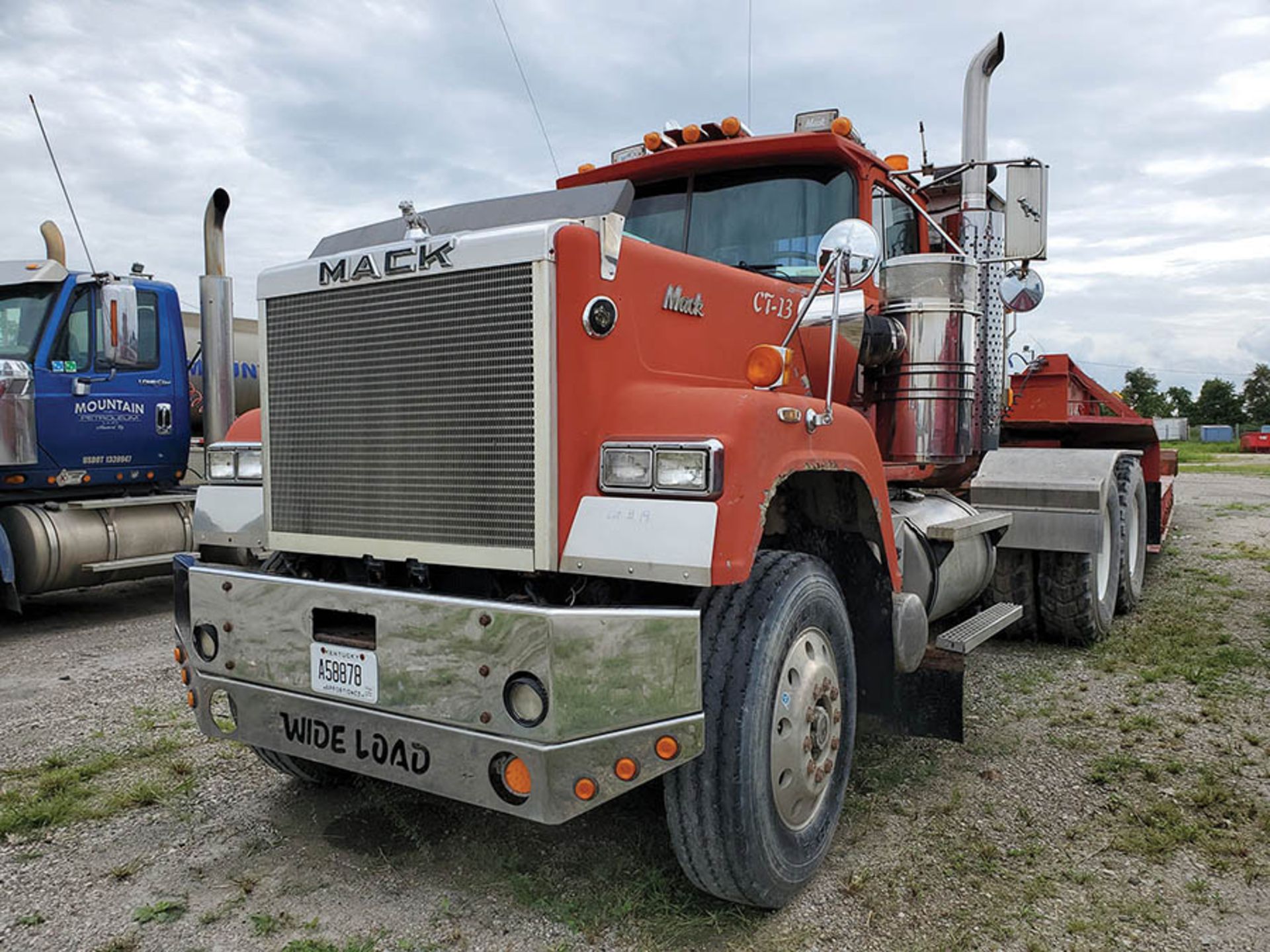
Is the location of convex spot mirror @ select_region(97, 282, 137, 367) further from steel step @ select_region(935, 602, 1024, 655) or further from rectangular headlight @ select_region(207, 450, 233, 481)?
steel step @ select_region(935, 602, 1024, 655)

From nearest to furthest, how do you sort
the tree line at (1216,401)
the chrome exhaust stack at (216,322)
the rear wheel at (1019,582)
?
1. the rear wheel at (1019,582)
2. the chrome exhaust stack at (216,322)
3. the tree line at (1216,401)

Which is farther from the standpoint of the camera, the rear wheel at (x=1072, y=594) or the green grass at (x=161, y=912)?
the rear wheel at (x=1072, y=594)

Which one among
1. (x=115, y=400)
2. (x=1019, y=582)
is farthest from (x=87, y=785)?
(x=1019, y=582)

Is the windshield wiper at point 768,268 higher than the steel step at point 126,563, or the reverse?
the windshield wiper at point 768,268

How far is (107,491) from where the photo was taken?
26.8 feet

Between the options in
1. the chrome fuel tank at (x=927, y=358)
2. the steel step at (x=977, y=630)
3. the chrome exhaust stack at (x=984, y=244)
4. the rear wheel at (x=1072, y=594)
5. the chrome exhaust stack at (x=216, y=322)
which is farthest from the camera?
the chrome exhaust stack at (x=216, y=322)

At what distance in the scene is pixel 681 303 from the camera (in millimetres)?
3209

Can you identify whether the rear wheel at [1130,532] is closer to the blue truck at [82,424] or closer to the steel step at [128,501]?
the blue truck at [82,424]

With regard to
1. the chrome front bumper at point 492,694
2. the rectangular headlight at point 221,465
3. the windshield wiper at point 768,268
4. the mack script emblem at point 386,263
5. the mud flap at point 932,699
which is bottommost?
the mud flap at point 932,699

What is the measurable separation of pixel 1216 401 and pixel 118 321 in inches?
3204

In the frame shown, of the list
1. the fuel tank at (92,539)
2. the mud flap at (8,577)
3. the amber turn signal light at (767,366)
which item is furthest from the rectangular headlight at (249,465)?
the mud flap at (8,577)

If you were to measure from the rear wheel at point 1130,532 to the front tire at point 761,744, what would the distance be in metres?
4.54

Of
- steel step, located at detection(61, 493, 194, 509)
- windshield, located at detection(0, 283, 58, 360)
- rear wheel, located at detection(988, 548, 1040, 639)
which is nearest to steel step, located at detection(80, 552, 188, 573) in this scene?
steel step, located at detection(61, 493, 194, 509)

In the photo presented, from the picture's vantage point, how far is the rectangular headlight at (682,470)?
2.55 m
